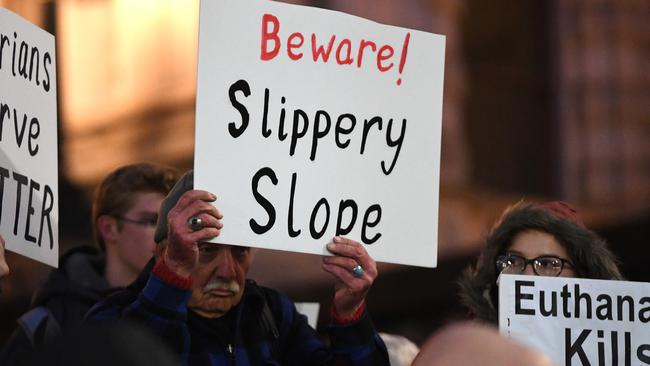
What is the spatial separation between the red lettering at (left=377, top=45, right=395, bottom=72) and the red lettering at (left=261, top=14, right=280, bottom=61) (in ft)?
1.06

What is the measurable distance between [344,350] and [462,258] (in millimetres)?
5705

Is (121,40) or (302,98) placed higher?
(121,40)

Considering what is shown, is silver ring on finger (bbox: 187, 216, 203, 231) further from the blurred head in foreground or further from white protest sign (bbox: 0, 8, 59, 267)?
the blurred head in foreground

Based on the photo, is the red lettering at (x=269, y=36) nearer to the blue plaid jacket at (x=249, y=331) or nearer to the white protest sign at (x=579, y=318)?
the blue plaid jacket at (x=249, y=331)

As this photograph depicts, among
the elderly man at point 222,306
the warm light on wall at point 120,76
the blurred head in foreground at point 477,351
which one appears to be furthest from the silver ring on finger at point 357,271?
the warm light on wall at point 120,76

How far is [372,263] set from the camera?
14.4 feet

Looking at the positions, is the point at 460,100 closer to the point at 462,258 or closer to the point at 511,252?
the point at 462,258

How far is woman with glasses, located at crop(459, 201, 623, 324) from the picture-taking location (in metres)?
4.86

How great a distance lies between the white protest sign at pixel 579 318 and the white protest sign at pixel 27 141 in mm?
1253

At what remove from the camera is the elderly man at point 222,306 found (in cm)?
417

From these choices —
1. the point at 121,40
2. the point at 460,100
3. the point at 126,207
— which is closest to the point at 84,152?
the point at 121,40

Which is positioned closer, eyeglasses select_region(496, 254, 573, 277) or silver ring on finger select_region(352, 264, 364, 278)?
silver ring on finger select_region(352, 264, 364, 278)

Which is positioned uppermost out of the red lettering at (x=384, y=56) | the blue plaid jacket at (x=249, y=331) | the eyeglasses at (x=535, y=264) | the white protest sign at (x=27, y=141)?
the red lettering at (x=384, y=56)

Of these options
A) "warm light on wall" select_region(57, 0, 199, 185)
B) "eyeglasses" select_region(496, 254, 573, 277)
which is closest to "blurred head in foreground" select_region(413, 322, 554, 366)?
"eyeglasses" select_region(496, 254, 573, 277)
